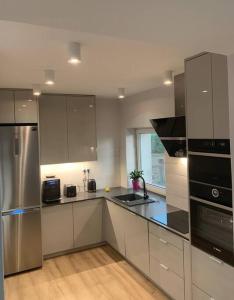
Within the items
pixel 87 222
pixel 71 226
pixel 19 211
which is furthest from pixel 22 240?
pixel 87 222

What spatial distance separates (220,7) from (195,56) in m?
1.24

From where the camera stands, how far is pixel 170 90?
3162 millimetres

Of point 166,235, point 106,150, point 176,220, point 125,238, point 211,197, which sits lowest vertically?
point 125,238

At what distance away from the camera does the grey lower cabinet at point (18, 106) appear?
3266 mm

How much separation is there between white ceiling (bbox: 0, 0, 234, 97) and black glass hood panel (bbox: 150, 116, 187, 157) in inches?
19.9

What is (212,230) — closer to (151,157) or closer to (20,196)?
(151,157)

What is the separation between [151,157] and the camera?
13.6 ft

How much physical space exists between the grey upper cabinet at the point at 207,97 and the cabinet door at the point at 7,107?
7.25ft

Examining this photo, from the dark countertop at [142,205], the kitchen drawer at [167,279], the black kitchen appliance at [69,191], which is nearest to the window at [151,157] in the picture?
the dark countertop at [142,205]

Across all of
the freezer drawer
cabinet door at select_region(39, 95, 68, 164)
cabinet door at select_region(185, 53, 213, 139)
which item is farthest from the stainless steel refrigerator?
cabinet door at select_region(185, 53, 213, 139)

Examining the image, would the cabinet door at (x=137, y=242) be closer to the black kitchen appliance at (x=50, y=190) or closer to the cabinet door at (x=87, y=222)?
the cabinet door at (x=87, y=222)

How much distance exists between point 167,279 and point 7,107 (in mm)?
2705

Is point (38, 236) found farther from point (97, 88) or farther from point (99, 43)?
point (99, 43)

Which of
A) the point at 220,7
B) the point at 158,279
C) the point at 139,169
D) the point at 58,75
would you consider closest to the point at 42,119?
the point at 58,75
